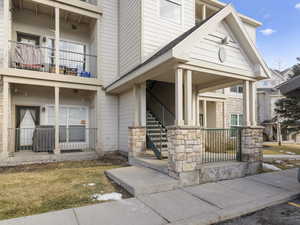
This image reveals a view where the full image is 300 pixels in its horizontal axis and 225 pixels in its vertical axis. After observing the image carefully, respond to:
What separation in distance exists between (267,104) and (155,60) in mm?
18997

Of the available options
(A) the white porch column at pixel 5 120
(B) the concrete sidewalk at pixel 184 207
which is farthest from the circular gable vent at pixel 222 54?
(A) the white porch column at pixel 5 120

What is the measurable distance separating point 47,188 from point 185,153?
3615mm

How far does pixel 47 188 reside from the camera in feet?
15.4

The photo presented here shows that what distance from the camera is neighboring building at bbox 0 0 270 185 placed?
638cm

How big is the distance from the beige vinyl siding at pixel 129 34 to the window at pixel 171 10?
3.99 feet

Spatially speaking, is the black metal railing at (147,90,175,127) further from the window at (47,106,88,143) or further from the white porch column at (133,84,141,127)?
the window at (47,106,88,143)

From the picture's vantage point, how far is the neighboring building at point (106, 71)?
251 inches

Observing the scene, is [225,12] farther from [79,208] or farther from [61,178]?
[61,178]

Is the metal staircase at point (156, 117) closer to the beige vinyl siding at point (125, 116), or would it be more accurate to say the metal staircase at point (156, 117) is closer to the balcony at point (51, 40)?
the beige vinyl siding at point (125, 116)

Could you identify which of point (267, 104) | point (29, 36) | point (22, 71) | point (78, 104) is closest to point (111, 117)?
point (78, 104)

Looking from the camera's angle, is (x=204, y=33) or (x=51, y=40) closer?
(x=204, y=33)

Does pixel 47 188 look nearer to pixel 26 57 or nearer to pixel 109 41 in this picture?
pixel 26 57

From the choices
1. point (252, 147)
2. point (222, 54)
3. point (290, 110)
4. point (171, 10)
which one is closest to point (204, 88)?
point (222, 54)

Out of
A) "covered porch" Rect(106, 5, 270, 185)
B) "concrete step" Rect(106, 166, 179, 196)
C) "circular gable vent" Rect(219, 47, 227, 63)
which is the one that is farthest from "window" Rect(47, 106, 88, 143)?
"circular gable vent" Rect(219, 47, 227, 63)
